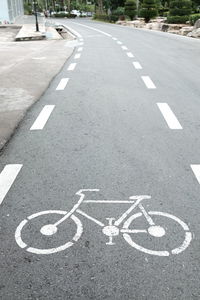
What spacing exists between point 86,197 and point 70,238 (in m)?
0.76

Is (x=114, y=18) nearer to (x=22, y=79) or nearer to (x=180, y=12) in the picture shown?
(x=180, y=12)

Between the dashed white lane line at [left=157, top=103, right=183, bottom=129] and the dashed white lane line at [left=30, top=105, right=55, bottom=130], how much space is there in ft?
7.73

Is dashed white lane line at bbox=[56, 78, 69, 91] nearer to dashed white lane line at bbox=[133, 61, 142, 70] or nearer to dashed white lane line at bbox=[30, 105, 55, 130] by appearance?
dashed white lane line at bbox=[30, 105, 55, 130]

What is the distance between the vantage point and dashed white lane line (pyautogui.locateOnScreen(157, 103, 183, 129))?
247 inches

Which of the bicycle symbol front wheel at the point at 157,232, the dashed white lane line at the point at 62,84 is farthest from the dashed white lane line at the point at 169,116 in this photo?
the dashed white lane line at the point at 62,84

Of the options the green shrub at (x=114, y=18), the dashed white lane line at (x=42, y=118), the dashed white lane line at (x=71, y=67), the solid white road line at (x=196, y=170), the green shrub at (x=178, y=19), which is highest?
the green shrub at (x=178, y=19)

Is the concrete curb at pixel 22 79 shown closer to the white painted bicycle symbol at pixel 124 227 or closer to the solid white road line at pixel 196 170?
the white painted bicycle symbol at pixel 124 227

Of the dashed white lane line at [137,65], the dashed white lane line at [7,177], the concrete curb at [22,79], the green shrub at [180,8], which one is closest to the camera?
the dashed white lane line at [7,177]

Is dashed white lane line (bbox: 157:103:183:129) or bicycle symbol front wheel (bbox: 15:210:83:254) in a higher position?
bicycle symbol front wheel (bbox: 15:210:83:254)

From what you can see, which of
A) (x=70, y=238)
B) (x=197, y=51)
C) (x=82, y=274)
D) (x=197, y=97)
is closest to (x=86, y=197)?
(x=70, y=238)

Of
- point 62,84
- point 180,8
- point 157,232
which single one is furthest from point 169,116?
point 180,8

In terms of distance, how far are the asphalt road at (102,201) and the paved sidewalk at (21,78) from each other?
311mm

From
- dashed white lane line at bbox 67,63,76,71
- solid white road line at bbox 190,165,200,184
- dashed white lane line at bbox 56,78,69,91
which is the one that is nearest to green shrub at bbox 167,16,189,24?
dashed white lane line at bbox 67,63,76,71

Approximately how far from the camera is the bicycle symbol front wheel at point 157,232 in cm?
306
